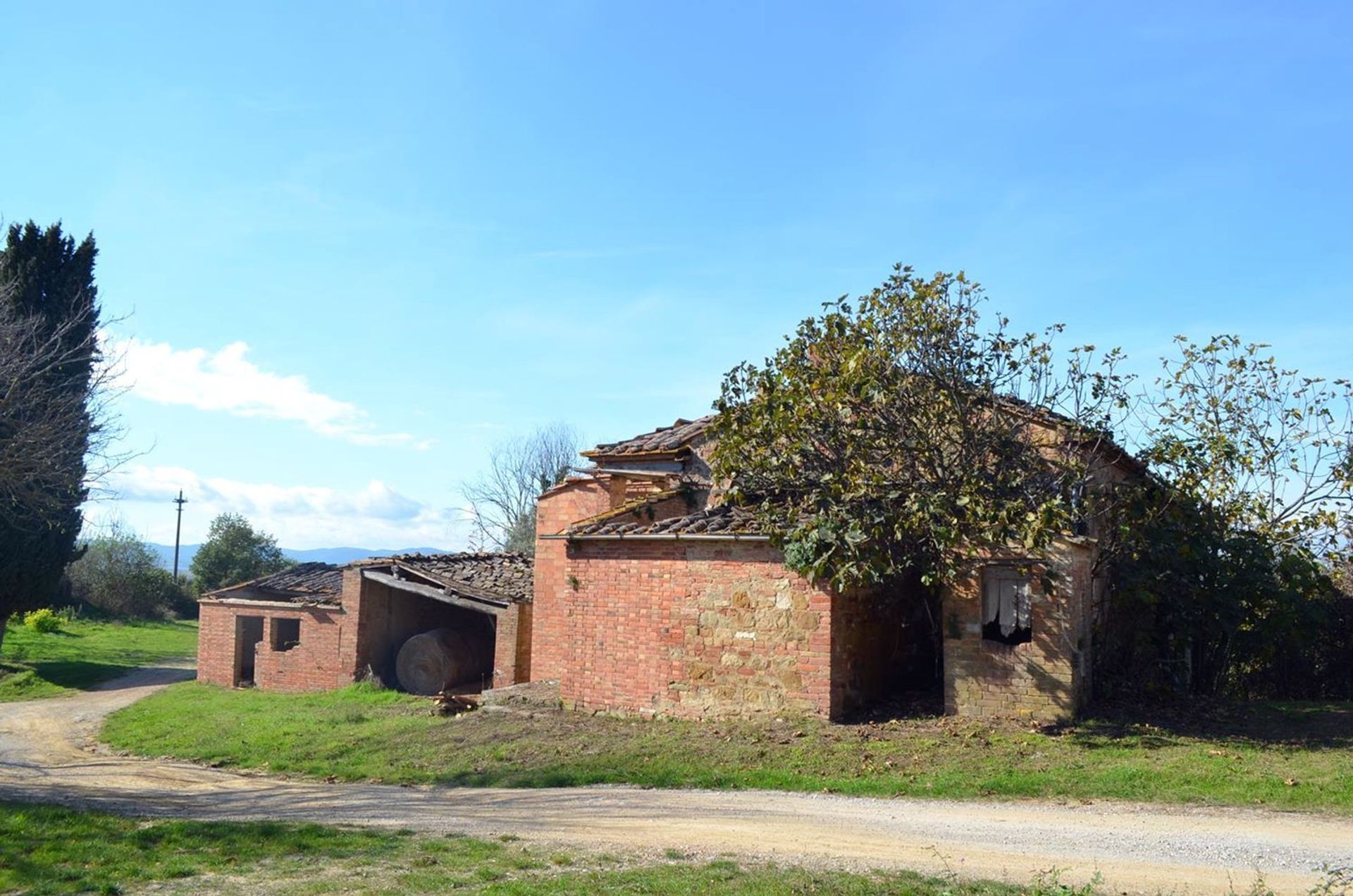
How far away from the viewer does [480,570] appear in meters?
24.0

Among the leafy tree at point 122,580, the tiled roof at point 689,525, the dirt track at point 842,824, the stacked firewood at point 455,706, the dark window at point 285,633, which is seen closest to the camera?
the dirt track at point 842,824

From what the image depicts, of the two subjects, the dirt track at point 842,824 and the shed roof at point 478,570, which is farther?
the shed roof at point 478,570

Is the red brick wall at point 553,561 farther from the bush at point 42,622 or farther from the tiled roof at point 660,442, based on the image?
the bush at point 42,622

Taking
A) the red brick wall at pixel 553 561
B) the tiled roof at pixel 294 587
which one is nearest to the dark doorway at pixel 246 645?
the tiled roof at pixel 294 587

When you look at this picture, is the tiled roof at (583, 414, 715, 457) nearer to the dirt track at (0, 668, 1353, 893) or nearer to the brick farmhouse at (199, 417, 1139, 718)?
the brick farmhouse at (199, 417, 1139, 718)

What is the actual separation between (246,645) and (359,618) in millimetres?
5257

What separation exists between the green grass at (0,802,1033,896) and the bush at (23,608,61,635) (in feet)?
101

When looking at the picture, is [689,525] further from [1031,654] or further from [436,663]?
[436,663]

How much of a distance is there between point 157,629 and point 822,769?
40038 mm

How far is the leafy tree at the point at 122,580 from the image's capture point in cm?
4534

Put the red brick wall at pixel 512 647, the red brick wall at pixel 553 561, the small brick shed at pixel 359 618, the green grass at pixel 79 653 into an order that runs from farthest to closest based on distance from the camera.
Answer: the green grass at pixel 79 653
the small brick shed at pixel 359 618
the red brick wall at pixel 512 647
the red brick wall at pixel 553 561

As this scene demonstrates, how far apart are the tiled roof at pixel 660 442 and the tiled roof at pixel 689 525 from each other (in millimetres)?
2420

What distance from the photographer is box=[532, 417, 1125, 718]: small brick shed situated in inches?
548

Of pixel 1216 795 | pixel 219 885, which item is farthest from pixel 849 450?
pixel 219 885
